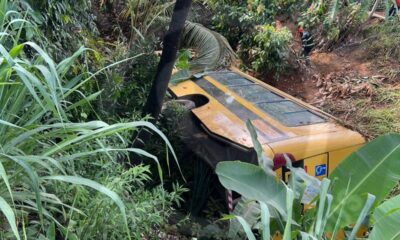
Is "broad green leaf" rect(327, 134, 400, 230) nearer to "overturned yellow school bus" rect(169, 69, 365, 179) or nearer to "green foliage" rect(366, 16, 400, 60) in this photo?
"overturned yellow school bus" rect(169, 69, 365, 179)

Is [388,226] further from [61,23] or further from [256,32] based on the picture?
[256,32]

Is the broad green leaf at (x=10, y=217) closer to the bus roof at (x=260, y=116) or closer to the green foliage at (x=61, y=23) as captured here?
the green foliage at (x=61, y=23)

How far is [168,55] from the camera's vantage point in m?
3.62

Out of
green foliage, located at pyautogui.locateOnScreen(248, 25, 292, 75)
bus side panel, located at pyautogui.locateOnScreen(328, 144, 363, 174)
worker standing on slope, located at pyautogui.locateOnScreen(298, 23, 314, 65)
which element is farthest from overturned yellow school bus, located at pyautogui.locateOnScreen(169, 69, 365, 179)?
worker standing on slope, located at pyautogui.locateOnScreen(298, 23, 314, 65)

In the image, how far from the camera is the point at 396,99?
23.4ft

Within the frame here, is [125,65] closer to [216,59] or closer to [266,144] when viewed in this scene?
[266,144]

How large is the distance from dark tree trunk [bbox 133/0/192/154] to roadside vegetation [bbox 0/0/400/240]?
19 cm

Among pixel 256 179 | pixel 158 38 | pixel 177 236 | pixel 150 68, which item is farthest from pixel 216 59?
pixel 256 179

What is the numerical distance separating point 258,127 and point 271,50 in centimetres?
→ 448

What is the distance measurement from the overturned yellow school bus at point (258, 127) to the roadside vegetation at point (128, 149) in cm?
26

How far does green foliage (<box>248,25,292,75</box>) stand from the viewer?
8.28 meters

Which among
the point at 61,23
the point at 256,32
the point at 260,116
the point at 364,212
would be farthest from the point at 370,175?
the point at 256,32

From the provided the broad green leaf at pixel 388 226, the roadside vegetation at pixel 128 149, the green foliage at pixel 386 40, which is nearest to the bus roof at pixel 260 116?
the roadside vegetation at pixel 128 149

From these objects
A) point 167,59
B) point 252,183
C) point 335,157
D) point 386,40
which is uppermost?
point 167,59
